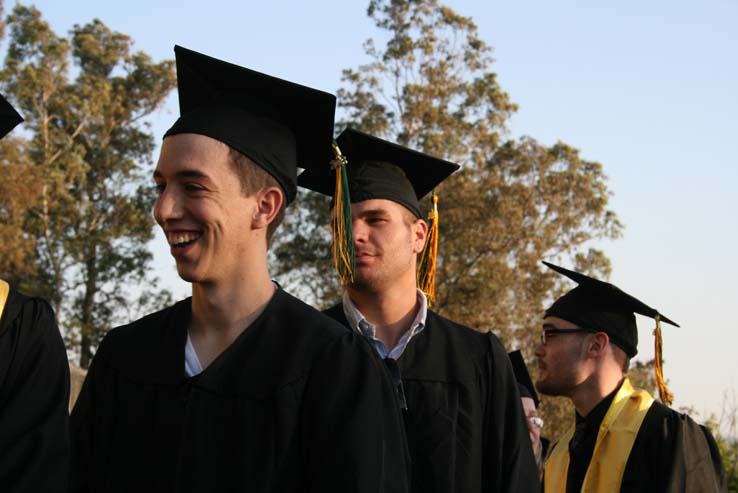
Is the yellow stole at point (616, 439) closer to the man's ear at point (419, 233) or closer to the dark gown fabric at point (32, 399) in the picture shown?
the man's ear at point (419, 233)

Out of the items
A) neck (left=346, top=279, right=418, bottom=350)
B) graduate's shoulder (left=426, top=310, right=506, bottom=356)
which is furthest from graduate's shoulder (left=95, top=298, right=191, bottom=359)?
graduate's shoulder (left=426, top=310, right=506, bottom=356)

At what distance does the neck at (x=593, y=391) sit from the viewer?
231 inches

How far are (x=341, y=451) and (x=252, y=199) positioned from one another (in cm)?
73

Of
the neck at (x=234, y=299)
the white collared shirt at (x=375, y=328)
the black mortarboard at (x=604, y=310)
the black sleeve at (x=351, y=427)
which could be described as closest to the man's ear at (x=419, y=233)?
the white collared shirt at (x=375, y=328)

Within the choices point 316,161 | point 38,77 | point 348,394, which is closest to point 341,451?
point 348,394

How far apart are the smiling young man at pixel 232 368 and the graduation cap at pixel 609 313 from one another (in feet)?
11.3

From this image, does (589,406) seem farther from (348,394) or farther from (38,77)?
(38,77)

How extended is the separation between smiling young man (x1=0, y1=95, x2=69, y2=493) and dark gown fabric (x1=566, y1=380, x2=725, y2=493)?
10.0 feet

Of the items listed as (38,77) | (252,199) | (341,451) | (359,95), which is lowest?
(341,451)

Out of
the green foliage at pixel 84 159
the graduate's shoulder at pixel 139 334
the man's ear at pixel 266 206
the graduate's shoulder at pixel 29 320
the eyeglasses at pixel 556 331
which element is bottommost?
the graduate's shoulder at pixel 139 334

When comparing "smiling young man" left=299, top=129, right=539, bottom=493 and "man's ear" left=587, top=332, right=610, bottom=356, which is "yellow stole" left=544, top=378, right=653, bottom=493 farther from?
"smiling young man" left=299, top=129, right=539, bottom=493

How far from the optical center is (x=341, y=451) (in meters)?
2.50

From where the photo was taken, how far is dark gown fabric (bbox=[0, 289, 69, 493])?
2.99 metres

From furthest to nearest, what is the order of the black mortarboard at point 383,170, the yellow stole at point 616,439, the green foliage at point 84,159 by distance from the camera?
the green foliage at point 84,159 < the yellow stole at point 616,439 < the black mortarboard at point 383,170
